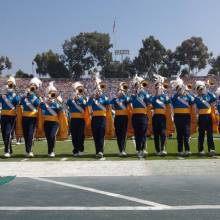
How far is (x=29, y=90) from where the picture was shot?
12938 mm

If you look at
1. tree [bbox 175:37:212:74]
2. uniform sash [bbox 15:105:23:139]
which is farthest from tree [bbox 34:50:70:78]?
uniform sash [bbox 15:105:23:139]

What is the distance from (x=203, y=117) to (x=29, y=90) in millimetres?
4813

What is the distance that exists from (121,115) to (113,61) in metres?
66.1

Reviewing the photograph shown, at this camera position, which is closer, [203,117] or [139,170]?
[139,170]

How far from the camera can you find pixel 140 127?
40.9 feet

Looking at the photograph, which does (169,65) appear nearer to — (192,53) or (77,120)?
(192,53)

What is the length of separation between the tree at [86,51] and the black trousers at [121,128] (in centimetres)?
6332

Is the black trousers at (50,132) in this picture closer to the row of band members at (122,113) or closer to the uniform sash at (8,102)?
the row of band members at (122,113)

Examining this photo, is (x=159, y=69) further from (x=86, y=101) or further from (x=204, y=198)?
(x=204, y=198)

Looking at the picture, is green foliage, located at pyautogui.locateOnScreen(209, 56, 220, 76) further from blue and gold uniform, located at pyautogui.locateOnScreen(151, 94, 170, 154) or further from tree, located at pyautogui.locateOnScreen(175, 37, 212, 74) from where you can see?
blue and gold uniform, located at pyautogui.locateOnScreen(151, 94, 170, 154)

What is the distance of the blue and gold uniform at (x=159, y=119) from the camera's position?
1263 centimetres

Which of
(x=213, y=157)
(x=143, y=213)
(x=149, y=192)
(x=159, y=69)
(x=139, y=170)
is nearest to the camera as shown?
(x=143, y=213)

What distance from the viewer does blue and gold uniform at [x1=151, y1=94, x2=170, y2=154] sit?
12.6 m

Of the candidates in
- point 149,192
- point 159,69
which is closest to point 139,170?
point 149,192
